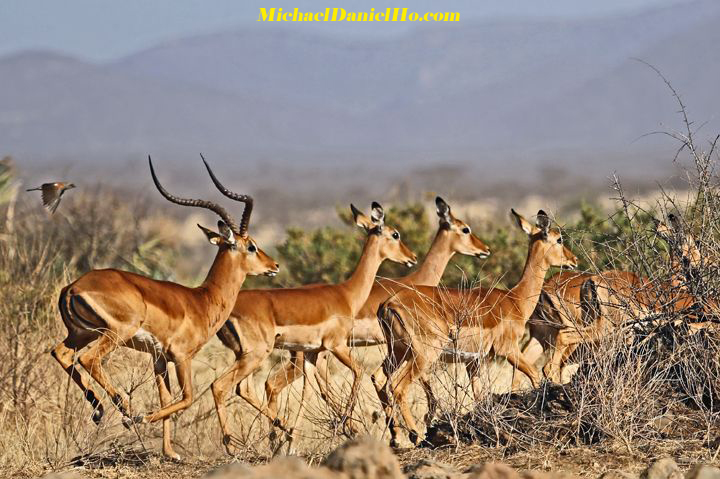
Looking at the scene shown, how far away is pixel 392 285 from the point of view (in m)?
12.2

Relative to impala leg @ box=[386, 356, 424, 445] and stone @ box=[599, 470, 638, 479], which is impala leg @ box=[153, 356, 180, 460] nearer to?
impala leg @ box=[386, 356, 424, 445]

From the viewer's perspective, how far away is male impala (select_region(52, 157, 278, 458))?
9.42m

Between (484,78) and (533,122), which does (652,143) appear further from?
(484,78)

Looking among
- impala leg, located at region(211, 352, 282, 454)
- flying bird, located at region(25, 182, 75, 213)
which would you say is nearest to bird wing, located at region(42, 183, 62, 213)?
flying bird, located at region(25, 182, 75, 213)

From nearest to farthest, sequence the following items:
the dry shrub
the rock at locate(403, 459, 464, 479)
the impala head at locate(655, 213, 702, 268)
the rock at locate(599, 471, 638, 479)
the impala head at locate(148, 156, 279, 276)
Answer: the rock at locate(403, 459, 464, 479), the rock at locate(599, 471, 638, 479), the dry shrub, the impala head at locate(655, 213, 702, 268), the impala head at locate(148, 156, 279, 276)

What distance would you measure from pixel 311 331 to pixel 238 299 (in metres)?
0.65

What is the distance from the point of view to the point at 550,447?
26.9ft

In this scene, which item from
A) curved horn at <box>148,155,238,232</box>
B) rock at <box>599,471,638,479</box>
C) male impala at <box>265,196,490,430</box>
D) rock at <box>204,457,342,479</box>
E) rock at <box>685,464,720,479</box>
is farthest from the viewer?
male impala at <box>265,196,490,430</box>

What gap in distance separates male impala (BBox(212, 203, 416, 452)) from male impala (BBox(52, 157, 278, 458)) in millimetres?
281

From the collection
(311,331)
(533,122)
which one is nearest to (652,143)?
(533,122)

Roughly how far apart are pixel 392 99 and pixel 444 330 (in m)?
131

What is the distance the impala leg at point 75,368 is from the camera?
30.5ft

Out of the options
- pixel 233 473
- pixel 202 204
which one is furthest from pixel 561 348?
pixel 233 473

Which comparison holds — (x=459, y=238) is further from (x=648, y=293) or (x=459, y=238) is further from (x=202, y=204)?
(x=648, y=293)
